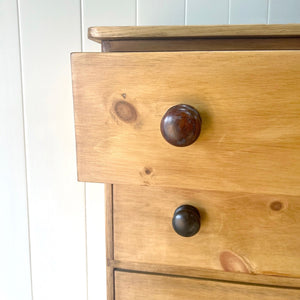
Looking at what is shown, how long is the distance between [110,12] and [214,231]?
0.65 m

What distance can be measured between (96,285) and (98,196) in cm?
30

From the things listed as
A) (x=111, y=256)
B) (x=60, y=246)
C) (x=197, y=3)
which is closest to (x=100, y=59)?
(x=111, y=256)

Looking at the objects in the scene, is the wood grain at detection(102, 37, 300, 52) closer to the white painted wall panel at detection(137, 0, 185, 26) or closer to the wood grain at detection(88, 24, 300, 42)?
the wood grain at detection(88, 24, 300, 42)

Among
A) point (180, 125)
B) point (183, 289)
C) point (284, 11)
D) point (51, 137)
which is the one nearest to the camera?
point (180, 125)

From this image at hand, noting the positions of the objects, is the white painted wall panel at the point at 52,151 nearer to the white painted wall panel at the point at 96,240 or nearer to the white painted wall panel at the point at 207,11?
the white painted wall panel at the point at 96,240

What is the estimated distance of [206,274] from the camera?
457 millimetres

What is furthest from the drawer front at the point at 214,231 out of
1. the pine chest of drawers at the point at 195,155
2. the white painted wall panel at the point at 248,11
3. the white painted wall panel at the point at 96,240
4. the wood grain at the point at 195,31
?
the white painted wall panel at the point at 248,11

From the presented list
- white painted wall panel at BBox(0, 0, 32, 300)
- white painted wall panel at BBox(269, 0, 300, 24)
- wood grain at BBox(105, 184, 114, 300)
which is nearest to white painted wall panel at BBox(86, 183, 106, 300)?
white painted wall panel at BBox(0, 0, 32, 300)

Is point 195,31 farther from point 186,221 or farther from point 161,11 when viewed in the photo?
point 161,11

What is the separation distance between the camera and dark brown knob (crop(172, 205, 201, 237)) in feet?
1.35

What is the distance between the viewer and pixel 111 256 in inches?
18.7

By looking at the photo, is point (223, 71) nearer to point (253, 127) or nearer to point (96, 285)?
point (253, 127)

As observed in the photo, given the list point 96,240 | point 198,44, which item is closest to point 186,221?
point 198,44

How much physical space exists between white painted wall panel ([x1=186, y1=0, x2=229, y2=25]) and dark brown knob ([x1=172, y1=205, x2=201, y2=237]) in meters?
0.58
